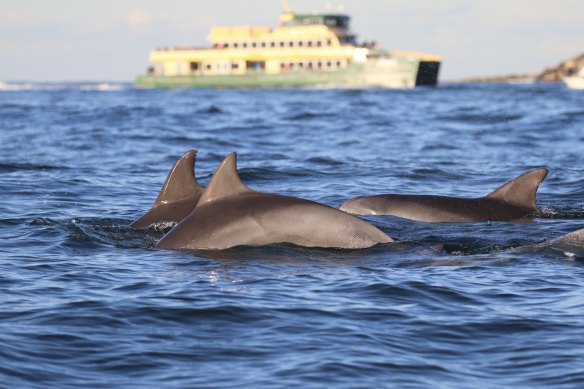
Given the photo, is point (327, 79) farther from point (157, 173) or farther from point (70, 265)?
point (70, 265)

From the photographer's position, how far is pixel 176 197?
14336mm

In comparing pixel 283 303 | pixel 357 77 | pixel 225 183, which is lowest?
pixel 357 77

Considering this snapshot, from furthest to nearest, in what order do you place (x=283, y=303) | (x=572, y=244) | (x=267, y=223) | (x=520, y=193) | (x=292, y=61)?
(x=292, y=61) < (x=520, y=193) < (x=572, y=244) < (x=267, y=223) < (x=283, y=303)

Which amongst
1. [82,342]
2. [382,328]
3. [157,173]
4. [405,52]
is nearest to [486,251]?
[382,328]

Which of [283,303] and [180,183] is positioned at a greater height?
[180,183]

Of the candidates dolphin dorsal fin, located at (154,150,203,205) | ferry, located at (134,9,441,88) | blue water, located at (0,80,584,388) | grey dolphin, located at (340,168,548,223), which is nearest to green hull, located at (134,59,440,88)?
ferry, located at (134,9,441,88)

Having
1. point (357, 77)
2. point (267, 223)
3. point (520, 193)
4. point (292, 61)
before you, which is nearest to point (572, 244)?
point (520, 193)

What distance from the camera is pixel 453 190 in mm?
21094

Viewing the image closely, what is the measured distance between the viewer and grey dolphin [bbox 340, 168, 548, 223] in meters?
15.4

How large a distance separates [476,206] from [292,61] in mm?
103450

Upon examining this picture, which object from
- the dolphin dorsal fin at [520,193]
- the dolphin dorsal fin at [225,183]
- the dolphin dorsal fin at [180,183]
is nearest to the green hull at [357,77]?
the dolphin dorsal fin at [520,193]

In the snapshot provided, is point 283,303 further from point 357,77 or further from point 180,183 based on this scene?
point 357,77

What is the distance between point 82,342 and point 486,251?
5.77 metres

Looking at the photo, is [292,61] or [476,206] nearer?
[476,206]
